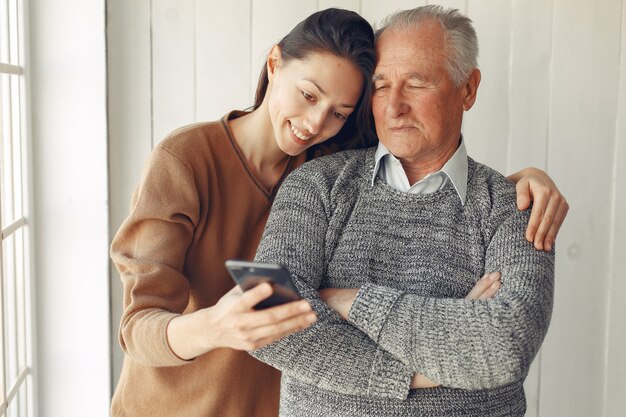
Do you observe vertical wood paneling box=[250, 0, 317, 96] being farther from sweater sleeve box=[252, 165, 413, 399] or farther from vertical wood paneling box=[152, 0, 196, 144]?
sweater sleeve box=[252, 165, 413, 399]

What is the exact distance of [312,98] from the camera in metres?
1.64

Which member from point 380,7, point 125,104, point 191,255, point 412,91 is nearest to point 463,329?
point 412,91

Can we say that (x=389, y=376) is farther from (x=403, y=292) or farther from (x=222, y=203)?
(x=222, y=203)

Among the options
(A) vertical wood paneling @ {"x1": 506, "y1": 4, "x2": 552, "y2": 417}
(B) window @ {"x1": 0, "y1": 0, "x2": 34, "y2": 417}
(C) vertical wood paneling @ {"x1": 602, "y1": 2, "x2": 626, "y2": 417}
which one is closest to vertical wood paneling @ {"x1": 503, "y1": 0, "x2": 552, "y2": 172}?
(A) vertical wood paneling @ {"x1": 506, "y1": 4, "x2": 552, "y2": 417}

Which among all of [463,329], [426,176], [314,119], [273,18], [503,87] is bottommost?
[463,329]

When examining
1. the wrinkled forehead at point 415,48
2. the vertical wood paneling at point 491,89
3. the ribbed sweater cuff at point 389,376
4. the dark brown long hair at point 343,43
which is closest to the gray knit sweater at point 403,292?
the ribbed sweater cuff at point 389,376

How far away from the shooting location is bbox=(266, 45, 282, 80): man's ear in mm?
1725

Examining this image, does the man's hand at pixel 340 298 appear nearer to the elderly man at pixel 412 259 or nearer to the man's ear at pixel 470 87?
the elderly man at pixel 412 259

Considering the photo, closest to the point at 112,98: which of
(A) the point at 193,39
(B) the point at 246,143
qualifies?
(A) the point at 193,39

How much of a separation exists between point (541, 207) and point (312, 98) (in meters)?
0.53

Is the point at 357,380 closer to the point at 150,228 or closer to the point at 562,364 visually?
the point at 150,228

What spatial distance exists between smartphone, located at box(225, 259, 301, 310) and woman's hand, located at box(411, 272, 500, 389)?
0.40 m

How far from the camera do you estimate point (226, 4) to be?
2.21 meters

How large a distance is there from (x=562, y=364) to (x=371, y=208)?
3.57ft
